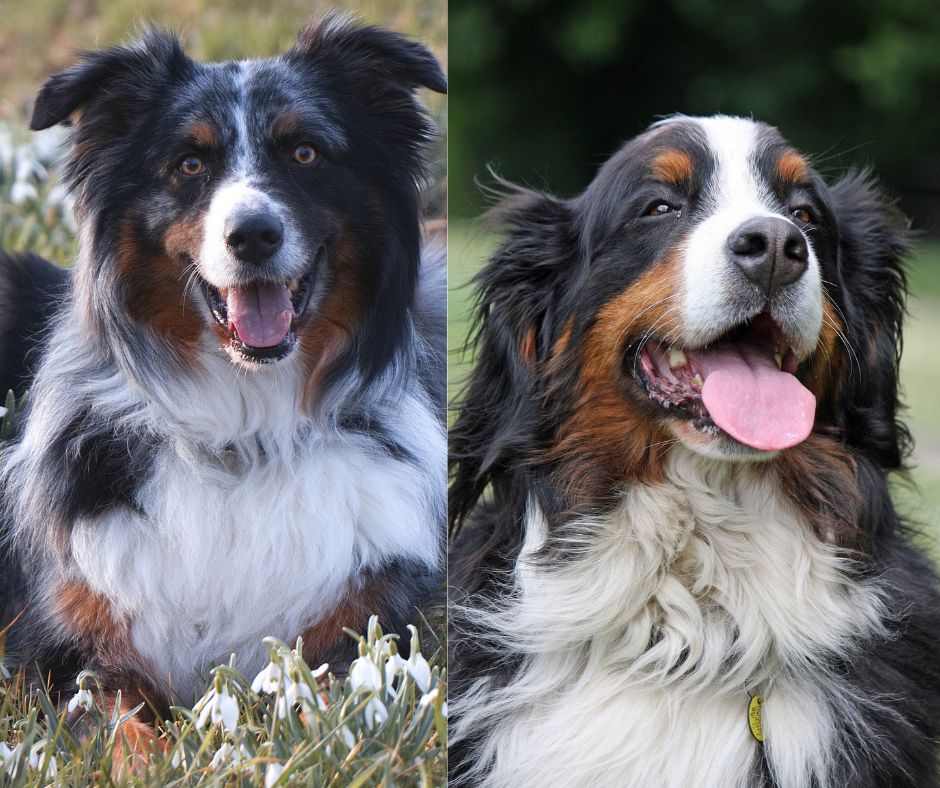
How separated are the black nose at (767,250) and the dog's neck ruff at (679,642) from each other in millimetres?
418

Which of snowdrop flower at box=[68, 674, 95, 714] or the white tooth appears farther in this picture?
the white tooth

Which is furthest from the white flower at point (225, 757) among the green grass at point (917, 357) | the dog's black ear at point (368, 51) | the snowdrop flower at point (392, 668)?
the dog's black ear at point (368, 51)

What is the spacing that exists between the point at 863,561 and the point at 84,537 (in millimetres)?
1658

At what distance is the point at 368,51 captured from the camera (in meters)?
2.42

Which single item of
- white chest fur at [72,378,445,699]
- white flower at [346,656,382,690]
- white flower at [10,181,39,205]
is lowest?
white flower at [346,656,382,690]

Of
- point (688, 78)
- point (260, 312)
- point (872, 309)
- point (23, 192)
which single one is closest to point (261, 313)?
point (260, 312)

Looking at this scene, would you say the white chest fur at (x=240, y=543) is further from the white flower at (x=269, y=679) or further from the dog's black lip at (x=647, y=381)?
the dog's black lip at (x=647, y=381)

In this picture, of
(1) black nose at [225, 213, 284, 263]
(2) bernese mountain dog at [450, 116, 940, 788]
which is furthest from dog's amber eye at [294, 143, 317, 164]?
(2) bernese mountain dog at [450, 116, 940, 788]

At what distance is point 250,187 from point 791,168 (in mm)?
1195

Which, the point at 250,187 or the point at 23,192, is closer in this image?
the point at 250,187

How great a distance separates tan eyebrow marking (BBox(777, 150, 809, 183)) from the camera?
266 centimetres

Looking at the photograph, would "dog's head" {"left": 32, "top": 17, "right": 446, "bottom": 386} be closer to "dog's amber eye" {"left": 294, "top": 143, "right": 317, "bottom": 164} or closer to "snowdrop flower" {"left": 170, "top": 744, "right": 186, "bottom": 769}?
"dog's amber eye" {"left": 294, "top": 143, "right": 317, "bottom": 164}

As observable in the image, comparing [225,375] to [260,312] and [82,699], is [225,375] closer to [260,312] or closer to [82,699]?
[260,312]

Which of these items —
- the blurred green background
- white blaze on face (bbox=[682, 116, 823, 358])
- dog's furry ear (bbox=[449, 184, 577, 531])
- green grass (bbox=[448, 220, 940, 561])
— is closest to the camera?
white blaze on face (bbox=[682, 116, 823, 358])
